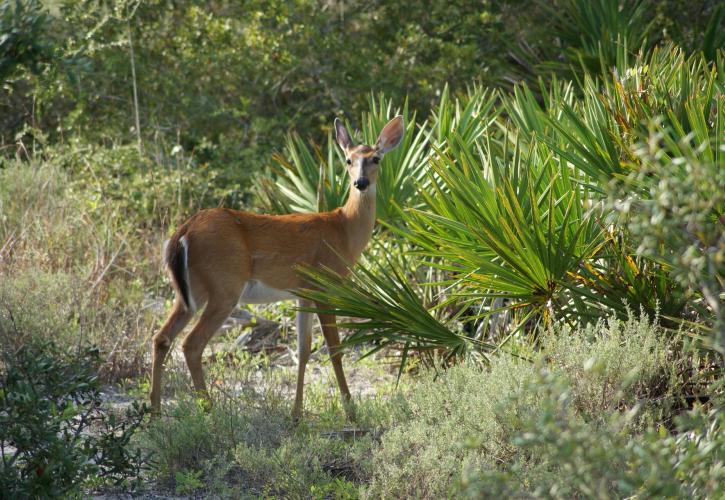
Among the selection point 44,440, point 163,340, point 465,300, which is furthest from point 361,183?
point 44,440

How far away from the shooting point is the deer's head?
6.94 meters

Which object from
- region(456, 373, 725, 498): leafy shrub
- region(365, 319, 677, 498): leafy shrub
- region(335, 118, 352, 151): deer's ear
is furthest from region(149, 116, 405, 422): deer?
region(456, 373, 725, 498): leafy shrub

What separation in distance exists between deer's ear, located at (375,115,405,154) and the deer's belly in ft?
4.08

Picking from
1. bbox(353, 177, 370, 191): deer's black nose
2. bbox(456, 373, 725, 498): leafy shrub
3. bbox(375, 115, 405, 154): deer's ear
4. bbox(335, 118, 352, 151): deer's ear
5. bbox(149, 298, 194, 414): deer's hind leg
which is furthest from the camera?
bbox(335, 118, 352, 151): deer's ear

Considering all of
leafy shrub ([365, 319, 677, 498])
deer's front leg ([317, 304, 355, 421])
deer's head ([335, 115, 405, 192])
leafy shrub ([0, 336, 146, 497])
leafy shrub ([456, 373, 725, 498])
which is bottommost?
deer's front leg ([317, 304, 355, 421])

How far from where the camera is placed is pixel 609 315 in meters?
5.73

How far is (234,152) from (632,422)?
8102mm

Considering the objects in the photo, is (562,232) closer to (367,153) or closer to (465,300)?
(465,300)

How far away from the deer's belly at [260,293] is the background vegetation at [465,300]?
1.57 feet

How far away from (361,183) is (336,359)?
1137 mm

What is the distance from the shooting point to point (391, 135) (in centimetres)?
735

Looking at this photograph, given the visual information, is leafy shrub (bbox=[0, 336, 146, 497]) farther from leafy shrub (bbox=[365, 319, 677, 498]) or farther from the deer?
the deer

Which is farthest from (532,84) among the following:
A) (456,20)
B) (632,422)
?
(632,422)

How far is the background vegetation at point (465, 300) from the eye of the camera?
367 cm
